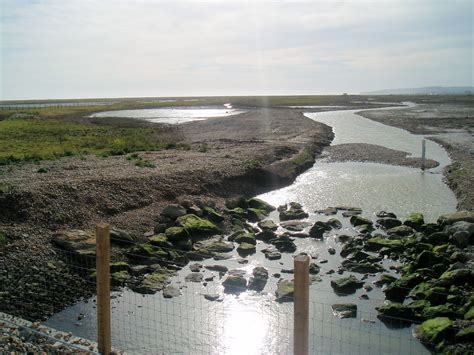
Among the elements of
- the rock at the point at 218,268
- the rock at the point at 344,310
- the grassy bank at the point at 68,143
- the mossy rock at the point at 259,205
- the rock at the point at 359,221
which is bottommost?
the rock at the point at 344,310

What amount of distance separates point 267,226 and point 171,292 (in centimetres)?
781

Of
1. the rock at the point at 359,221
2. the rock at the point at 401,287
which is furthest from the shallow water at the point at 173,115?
the rock at the point at 401,287

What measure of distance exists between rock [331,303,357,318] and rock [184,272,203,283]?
4586mm

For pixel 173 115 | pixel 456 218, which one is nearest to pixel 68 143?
pixel 456 218

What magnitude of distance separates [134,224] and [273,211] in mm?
8495

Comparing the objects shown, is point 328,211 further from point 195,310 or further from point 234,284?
point 195,310

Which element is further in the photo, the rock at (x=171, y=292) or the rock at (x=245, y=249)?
the rock at (x=245, y=249)

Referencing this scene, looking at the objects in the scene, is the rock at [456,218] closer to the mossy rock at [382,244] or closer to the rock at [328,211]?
the mossy rock at [382,244]

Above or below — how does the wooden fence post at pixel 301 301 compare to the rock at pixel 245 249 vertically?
above

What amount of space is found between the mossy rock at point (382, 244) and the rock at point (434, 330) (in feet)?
22.1

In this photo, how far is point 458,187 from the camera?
1163 inches

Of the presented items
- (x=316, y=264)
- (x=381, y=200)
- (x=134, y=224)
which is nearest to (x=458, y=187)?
(x=381, y=200)

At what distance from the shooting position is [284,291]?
14.8 m

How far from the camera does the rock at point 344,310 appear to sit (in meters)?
13.8
